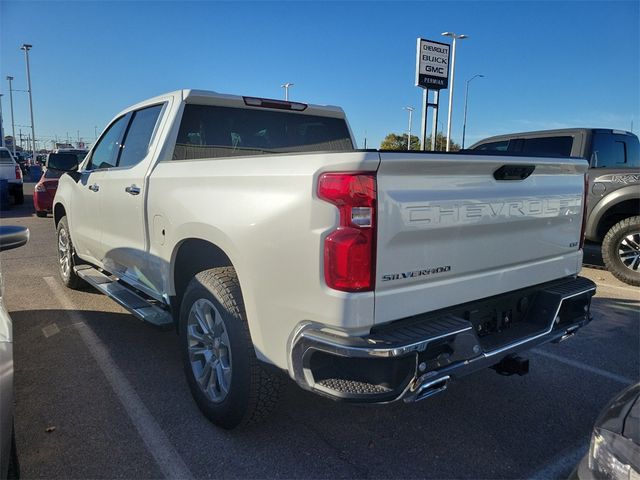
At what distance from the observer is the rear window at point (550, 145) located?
726 centimetres

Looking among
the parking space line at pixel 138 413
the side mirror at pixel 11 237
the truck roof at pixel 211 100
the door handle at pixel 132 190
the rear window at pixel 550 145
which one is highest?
the truck roof at pixel 211 100

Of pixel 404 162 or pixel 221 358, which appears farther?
pixel 221 358

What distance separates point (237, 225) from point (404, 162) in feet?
3.02

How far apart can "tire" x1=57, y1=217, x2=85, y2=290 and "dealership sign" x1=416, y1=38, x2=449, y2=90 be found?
12.4 metres

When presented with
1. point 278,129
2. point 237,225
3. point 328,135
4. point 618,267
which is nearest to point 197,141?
point 278,129

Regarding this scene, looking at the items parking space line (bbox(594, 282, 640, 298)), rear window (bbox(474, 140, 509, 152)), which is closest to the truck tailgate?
parking space line (bbox(594, 282, 640, 298))

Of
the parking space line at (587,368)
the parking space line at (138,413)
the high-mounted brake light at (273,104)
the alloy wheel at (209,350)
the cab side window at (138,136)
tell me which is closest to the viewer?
the parking space line at (138,413)

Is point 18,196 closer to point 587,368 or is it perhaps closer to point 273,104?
point 273,104

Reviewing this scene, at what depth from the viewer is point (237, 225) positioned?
2.57m

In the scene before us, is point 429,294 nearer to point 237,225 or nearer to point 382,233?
point 382,233

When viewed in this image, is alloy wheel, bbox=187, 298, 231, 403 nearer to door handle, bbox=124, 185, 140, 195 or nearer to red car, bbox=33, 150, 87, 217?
door handle, bbox=124, 185, 140, 195

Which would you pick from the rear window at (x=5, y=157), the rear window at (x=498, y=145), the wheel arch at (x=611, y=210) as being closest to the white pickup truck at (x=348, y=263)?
the wheel arch at (x=611, y=210)

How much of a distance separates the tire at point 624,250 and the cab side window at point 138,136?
19.9 feet

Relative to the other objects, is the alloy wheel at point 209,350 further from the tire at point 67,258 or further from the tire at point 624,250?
the tire at point 624,250
